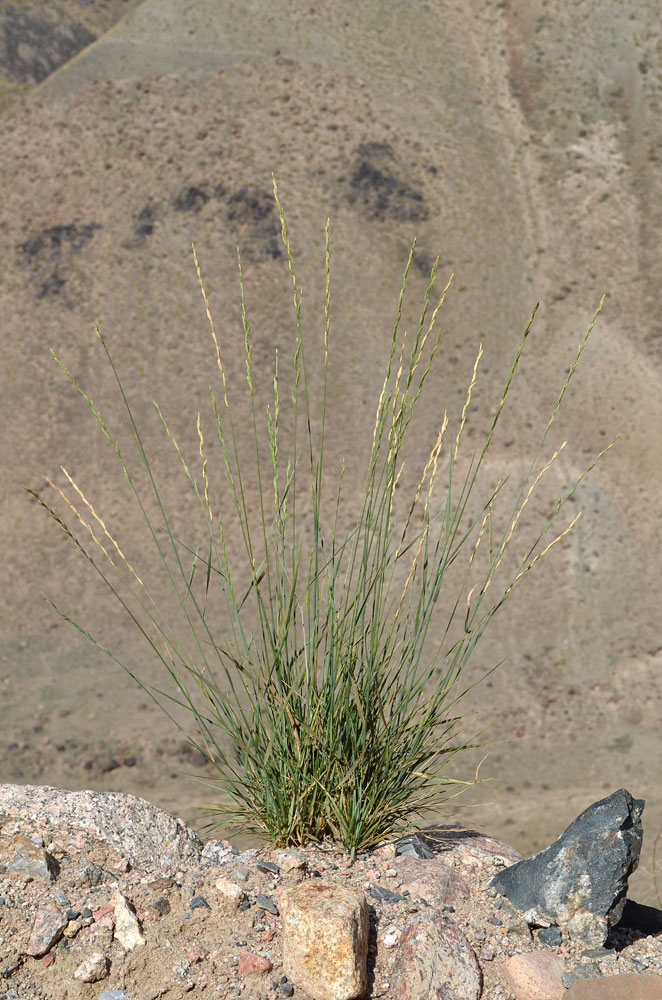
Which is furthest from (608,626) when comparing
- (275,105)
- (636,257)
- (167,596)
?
(275,105)

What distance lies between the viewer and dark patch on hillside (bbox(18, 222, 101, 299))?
919 inches

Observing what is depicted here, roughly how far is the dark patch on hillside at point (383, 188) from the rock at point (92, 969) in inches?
935

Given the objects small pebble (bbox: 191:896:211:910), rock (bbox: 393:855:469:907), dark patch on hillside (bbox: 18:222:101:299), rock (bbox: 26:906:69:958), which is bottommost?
dark patch on hillside (bbox: 18:222:101:299)

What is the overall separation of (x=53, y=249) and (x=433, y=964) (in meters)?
24.2

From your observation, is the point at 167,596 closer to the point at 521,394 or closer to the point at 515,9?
the point at 521,394

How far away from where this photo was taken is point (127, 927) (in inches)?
84.1

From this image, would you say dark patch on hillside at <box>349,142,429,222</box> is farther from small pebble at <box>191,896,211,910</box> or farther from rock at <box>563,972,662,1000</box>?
rock at <box>563,972,662,1000</box>

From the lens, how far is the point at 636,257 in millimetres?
24016

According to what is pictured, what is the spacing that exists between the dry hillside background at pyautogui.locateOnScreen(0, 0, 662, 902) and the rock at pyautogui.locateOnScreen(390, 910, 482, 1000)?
1371 cm

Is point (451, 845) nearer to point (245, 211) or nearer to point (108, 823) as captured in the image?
point (108, 823)

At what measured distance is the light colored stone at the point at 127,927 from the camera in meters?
2.11

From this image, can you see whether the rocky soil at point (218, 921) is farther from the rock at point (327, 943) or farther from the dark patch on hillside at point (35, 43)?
the dark patch on hillside at point (35, 43)

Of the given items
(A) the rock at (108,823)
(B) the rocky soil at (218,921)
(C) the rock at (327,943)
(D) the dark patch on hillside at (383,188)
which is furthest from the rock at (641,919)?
(D) the dark patch on hillside at (383,188)

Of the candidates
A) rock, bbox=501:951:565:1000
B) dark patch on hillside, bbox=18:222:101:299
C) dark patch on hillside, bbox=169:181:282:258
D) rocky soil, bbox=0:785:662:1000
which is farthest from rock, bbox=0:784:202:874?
dark patch on hillside, bbox=18:222:101:299
